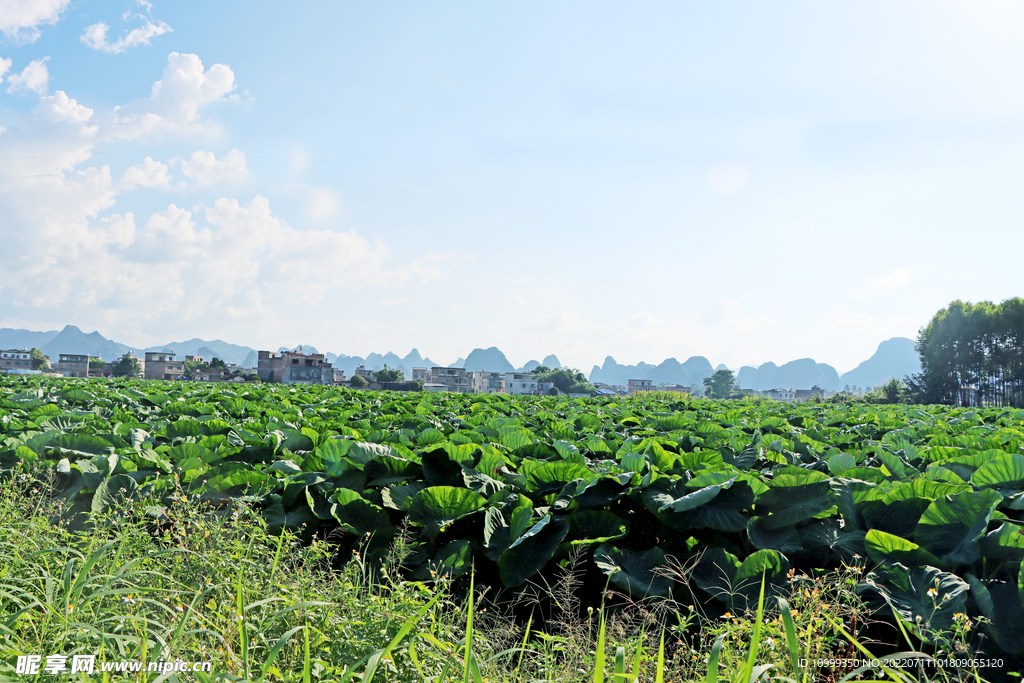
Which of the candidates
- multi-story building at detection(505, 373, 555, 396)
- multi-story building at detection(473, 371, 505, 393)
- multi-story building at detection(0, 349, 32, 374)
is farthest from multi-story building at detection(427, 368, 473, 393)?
multi-story building at detection(0, 349, 32, 374)

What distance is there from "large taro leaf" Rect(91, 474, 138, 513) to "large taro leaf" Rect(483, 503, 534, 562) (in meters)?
2.39

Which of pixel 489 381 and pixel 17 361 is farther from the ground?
pixel 17 361

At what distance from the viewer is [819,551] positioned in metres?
2.63

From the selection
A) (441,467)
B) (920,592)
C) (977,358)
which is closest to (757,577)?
(920,592)

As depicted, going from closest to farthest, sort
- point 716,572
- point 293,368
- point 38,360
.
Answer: point 716,572
point 293,368
point 38,360

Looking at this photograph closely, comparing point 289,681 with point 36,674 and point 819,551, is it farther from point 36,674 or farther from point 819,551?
point 819,551

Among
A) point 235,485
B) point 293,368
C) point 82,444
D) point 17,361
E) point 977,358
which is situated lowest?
point 17,361

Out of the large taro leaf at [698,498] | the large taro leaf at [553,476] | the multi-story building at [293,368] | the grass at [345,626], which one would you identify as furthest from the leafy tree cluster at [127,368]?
the large taro leaf at [698,498]

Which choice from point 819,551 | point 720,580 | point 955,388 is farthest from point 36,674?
point 955,388

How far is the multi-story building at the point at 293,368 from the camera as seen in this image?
279 feet

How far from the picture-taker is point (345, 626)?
216 centimetres

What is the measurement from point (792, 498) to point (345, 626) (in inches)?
90.6

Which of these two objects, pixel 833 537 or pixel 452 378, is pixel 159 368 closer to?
pixel 452 378

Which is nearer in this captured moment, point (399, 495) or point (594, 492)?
point (594, 492)
